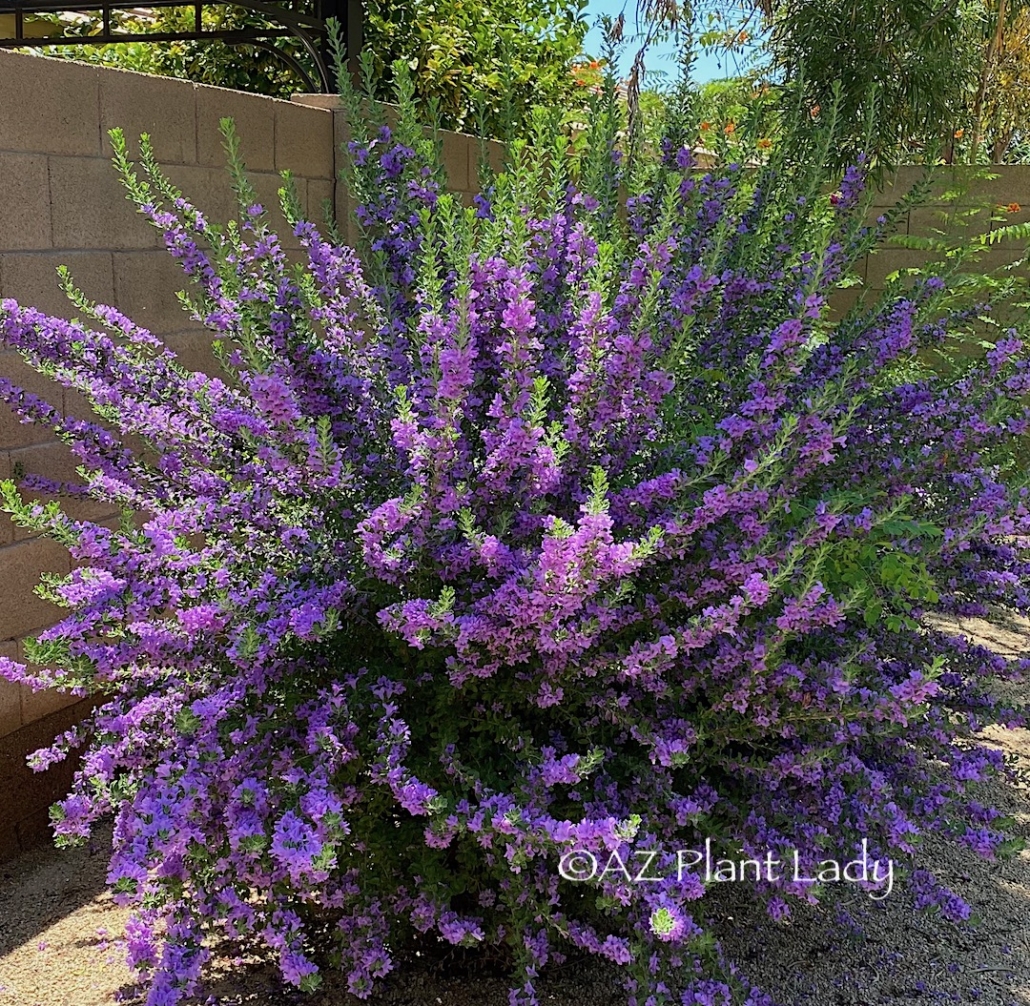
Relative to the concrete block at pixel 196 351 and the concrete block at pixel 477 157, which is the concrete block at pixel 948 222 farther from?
the concrete block at pixel 196 351

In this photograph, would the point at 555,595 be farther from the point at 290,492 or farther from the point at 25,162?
the point at 25,162

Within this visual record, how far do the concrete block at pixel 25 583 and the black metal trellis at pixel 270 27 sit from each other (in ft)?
→ 7.24

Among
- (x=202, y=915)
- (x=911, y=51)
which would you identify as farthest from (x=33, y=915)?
(x=911, y=51)

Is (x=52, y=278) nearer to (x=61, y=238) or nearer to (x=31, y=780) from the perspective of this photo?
(x=61, y=238)

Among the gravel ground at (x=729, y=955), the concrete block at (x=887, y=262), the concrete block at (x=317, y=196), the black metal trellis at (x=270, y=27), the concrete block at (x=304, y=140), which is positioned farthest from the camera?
the concrete block at (x=887, y=262)

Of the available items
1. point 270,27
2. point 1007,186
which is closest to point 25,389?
point 270,27

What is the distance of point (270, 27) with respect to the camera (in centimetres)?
678

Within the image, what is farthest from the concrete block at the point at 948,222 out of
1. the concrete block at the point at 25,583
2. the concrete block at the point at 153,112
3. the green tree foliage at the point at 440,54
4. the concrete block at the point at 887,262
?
the concrete block at the point at 25,583

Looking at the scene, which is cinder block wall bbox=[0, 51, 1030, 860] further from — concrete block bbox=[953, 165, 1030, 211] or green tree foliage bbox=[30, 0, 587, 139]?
concrete block bbox=[953, 165, 1030, 211]

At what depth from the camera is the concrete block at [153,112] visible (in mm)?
3203

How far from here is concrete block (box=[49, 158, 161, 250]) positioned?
3064mm

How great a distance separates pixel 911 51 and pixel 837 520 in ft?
16.0

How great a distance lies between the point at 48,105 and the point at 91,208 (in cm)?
28

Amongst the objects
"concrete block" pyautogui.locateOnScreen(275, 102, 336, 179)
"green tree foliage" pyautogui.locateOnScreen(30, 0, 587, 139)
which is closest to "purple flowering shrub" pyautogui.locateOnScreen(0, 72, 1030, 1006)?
"concrete block" pyautogui.locateOnScreen(275, 102, 336, 179)
